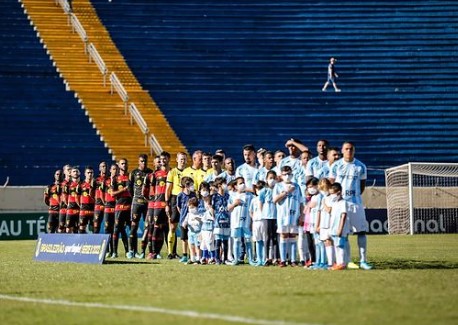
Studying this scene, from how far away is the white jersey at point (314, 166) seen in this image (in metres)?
18.7

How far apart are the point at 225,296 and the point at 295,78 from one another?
29366 millimetres

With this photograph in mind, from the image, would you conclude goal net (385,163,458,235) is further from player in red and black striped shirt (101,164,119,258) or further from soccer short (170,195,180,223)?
soccer short (170,195,180,223)

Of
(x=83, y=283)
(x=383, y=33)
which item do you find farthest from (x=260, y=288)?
(x=383, y=33)

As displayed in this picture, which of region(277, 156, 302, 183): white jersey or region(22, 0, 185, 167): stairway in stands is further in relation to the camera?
region(22, 0, 185, 167): stairway in stands

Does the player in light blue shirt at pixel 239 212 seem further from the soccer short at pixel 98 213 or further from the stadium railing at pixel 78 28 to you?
the stadium railing at pixel 78 28

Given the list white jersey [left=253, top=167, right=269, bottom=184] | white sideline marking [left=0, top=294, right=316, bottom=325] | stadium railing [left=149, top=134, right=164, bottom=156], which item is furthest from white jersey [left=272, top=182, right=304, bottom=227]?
stadium railing [left=149, top=134, right=164, bottom=156]

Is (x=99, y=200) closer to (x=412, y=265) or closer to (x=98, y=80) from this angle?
(x=412, y=265)

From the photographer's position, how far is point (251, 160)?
2000cm

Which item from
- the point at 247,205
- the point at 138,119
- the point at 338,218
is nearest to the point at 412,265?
the point at 338,218

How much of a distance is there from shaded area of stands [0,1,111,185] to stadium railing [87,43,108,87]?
1.60 m

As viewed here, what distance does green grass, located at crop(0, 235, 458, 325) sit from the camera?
10.3m

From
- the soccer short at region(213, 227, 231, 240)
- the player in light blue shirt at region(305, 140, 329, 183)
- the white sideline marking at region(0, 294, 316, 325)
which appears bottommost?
the white sideline marking at region(0, 294, 316, 325)

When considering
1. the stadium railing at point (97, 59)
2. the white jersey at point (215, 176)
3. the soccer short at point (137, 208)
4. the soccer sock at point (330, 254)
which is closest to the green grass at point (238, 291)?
the soccer sock at point (330, 254)

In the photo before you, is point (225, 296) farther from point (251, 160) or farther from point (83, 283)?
point (251, 160)
